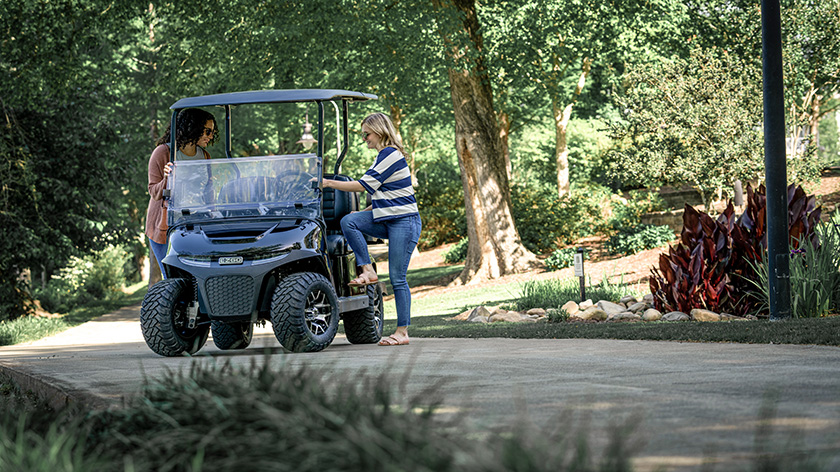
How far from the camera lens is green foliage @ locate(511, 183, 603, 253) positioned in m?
27.2

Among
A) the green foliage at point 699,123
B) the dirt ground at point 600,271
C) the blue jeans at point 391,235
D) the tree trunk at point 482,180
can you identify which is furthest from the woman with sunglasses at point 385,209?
the green foliage at point 699,123

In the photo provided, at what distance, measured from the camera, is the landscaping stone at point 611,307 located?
11.7 m

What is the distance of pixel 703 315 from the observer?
991cm

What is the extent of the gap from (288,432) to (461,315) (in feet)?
37.5

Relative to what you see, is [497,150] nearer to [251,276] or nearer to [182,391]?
[251,276]

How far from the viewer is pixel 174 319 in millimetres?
7195

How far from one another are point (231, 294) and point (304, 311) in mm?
576

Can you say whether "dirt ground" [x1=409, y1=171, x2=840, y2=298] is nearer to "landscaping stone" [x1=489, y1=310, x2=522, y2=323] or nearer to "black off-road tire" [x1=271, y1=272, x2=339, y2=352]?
"landscaping stone" [x1=489, y1=310, x2=522, y2=323]

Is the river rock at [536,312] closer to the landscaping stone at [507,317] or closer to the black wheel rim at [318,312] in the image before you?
the landscaping stone at [507,317]

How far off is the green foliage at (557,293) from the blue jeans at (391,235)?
5832 millimetres

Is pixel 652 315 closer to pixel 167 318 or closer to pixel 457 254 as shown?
pixel 167 318

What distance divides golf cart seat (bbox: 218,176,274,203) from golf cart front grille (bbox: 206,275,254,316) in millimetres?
1045

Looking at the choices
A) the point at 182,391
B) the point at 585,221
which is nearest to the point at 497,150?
the point at 585,221

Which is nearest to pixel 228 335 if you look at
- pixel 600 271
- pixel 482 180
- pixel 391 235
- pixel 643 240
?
pixel 391 235
